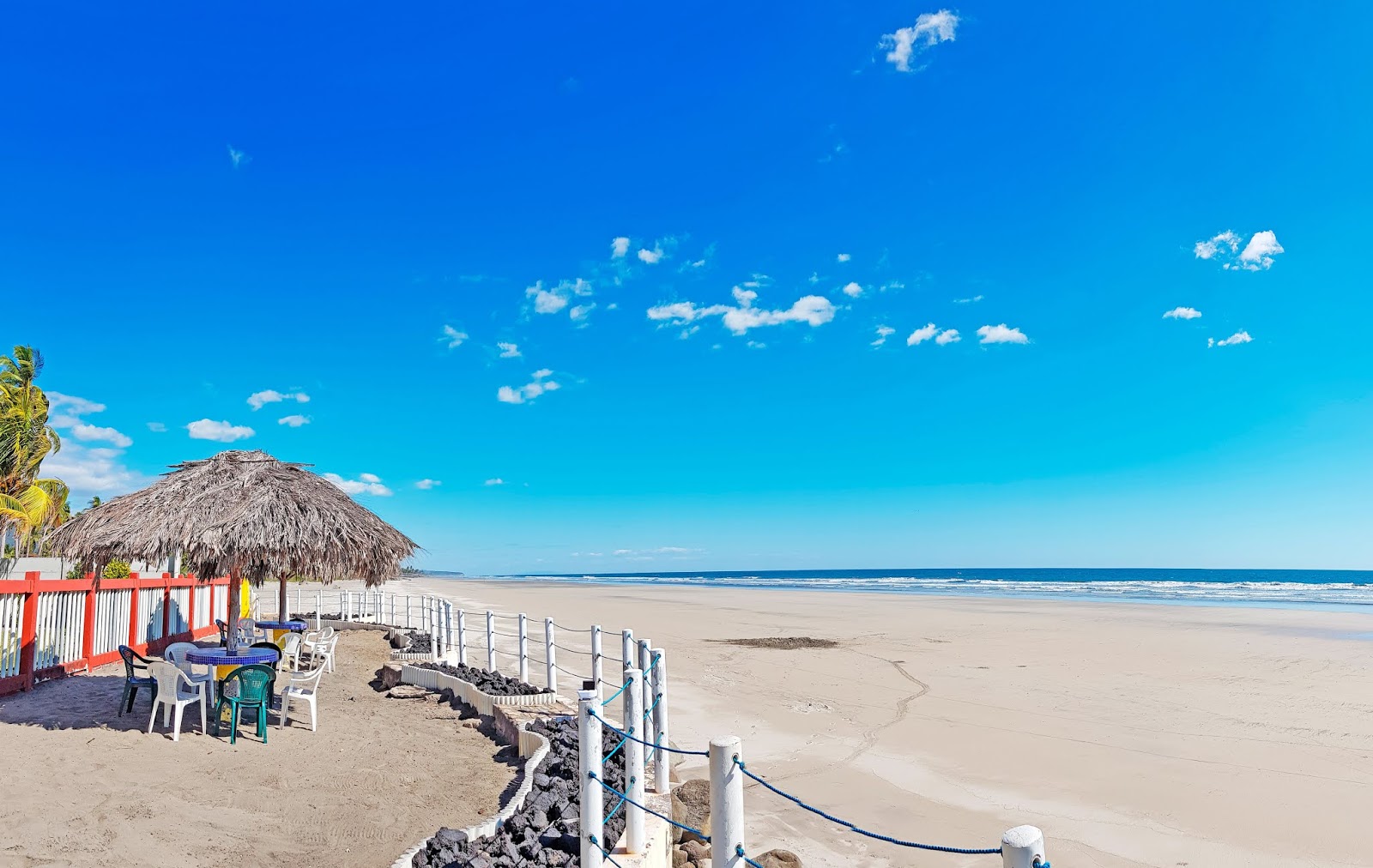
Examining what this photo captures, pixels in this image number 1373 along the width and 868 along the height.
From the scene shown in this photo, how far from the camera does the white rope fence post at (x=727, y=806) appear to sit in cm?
316

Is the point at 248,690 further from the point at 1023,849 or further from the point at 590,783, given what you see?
the point at 1023,849

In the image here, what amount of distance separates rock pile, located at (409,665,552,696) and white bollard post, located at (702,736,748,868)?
5.70 m

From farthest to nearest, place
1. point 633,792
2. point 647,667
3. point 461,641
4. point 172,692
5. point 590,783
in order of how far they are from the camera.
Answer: point 461,641 < point 172,692 < point 647,667 < point 633,792 < point 590,783

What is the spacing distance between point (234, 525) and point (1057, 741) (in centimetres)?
891

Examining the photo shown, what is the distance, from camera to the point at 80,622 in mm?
10992

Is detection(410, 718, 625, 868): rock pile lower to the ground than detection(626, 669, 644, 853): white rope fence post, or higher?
lower

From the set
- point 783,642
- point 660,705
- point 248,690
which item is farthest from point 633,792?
point 783,642

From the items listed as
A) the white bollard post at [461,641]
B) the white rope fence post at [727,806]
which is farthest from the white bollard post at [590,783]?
the white bollard post at [461,641]

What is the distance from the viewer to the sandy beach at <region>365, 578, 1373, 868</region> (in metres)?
5.66

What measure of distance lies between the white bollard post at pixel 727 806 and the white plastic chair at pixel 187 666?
6.48 m

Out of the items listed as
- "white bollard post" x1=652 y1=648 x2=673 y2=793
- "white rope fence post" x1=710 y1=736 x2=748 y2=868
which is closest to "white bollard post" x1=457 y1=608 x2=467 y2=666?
"white bollard post" x1=652 y1=648 x2=673 y2=793

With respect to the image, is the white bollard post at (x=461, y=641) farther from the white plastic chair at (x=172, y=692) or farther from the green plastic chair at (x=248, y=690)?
the white plastic chair at (x=172, y=692)

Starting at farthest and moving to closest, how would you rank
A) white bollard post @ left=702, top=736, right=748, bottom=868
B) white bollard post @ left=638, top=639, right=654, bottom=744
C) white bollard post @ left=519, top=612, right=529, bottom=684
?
white bollard post @ left=519, top=612, right=529, bottom=684
white bollard post @ left=638, top=639, right=654, bottom=744
white bollard post @ left=702, top=736, right=748, bottom=868

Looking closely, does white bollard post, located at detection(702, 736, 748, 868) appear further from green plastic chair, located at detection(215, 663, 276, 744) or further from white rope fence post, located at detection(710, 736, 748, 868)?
green plastic chair, located at detection(215, 663, 276, 744)
